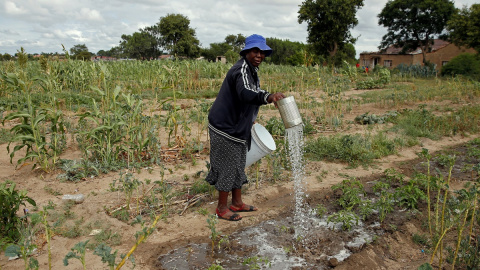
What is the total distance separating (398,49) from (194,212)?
101 ft

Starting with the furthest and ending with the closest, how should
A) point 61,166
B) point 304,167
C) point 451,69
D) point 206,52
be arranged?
point 206,52 → point 451,69 → point 304,167 → point 61,166

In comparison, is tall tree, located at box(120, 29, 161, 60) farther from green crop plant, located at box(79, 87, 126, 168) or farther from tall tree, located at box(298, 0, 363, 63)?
green crop plant, located at box(79, 87, 126, 168)

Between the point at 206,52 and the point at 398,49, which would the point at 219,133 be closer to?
the point at 398,49

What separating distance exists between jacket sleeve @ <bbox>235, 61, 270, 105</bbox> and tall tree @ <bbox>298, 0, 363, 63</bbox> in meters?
19.3

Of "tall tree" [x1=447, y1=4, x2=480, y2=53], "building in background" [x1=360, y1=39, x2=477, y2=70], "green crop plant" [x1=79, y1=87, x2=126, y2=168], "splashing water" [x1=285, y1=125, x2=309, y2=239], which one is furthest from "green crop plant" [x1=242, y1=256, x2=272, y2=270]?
"building in background" [x1=360, y1=39, x2=477, y2=70]

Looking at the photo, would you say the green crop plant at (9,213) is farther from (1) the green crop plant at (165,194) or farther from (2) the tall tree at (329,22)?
(2) the tall tree at (329,22)

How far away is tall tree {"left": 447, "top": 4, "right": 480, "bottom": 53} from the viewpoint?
55.9 feet

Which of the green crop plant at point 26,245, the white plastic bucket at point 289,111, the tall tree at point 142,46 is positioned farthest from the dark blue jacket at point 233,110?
the tall tree at point 142,46

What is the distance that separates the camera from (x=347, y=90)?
11875mm

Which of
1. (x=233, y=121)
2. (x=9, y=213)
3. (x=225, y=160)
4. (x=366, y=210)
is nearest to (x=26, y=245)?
(x=9, y=213)

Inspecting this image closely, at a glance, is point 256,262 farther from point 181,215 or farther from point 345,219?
point 181,215

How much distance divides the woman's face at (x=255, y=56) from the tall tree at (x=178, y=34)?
3238 cm

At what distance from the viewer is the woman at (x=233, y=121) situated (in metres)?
2.90

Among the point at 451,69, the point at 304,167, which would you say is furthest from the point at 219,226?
the point at 451,69
